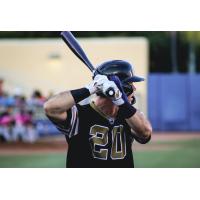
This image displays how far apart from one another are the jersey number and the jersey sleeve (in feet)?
0.28

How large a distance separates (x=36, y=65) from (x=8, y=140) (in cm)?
110

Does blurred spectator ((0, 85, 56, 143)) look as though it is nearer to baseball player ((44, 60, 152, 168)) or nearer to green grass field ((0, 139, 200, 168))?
green grass field ((0, 139, 200, 168))

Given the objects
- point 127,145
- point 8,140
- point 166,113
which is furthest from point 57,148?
point 127,145

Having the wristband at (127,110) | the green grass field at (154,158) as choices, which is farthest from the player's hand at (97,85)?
the green grass field at (154,158)

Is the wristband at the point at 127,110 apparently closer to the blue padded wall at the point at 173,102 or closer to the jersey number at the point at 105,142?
the jersey number at the point at 105,142

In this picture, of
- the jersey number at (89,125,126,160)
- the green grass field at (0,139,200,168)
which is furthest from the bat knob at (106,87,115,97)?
the green grass field at (0,139,200,168)

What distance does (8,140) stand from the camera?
825 cm

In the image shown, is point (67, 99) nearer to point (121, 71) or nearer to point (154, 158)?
point (121, 71)

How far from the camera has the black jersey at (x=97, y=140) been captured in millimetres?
2762

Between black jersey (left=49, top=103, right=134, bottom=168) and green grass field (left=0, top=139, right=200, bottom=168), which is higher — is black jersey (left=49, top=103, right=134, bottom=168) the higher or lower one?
the lower one

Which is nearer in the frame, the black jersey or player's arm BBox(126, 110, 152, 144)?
player's arm BBox(126, 110, 152, 144)

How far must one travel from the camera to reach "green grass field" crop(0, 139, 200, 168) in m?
6.18

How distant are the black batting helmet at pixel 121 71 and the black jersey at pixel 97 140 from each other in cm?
15

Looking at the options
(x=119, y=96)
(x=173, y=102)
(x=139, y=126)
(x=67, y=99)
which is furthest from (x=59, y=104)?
(x=173, y=102)
